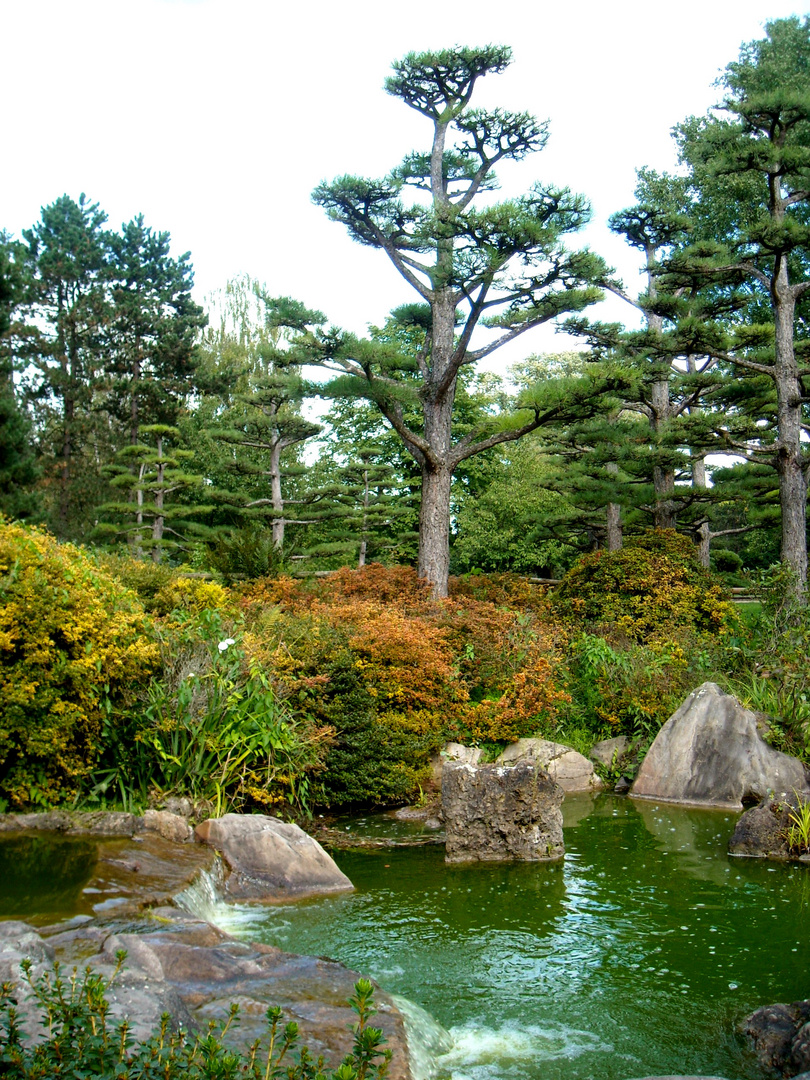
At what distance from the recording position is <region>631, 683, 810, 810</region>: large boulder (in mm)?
8930

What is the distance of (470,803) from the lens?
23.4 feet

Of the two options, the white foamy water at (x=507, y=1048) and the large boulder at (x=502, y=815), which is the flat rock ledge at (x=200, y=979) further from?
the large boulder at (x=502, y=815)

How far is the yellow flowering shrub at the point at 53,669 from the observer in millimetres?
6301

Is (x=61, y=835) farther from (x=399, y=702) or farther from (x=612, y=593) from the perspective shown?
(x=612, y=593)

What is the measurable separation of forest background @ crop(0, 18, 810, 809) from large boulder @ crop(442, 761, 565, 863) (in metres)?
1.40

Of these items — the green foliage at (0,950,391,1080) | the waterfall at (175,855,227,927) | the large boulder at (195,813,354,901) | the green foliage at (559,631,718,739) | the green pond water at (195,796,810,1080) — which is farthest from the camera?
the green foliage at (559,631,718,739)

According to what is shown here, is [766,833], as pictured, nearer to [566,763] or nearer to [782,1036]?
[566,763]

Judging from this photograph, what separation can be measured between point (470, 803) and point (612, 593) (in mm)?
7833

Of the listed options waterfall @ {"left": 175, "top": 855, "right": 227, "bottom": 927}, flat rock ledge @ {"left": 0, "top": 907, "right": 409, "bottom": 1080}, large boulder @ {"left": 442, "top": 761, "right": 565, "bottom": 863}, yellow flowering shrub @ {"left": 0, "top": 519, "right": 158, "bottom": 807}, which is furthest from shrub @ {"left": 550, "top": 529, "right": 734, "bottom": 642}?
flat rock ledge @ {"left": 0, "top": 907, "right": 409, "bottom": 1080}

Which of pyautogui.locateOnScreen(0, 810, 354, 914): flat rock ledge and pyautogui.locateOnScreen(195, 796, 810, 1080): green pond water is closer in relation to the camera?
pyautogui.locateOnScreen(195, 796, 810, 1080): green pond water

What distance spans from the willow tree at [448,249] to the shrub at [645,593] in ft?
8.09

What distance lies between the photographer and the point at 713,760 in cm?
917

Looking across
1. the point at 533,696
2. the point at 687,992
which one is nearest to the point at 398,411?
the point at 533,696

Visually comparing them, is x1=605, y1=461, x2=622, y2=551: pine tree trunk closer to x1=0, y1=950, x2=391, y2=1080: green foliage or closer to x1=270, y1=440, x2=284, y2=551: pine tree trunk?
x1=270, y1=440, x2=284, y2=551: pine tree trunk
